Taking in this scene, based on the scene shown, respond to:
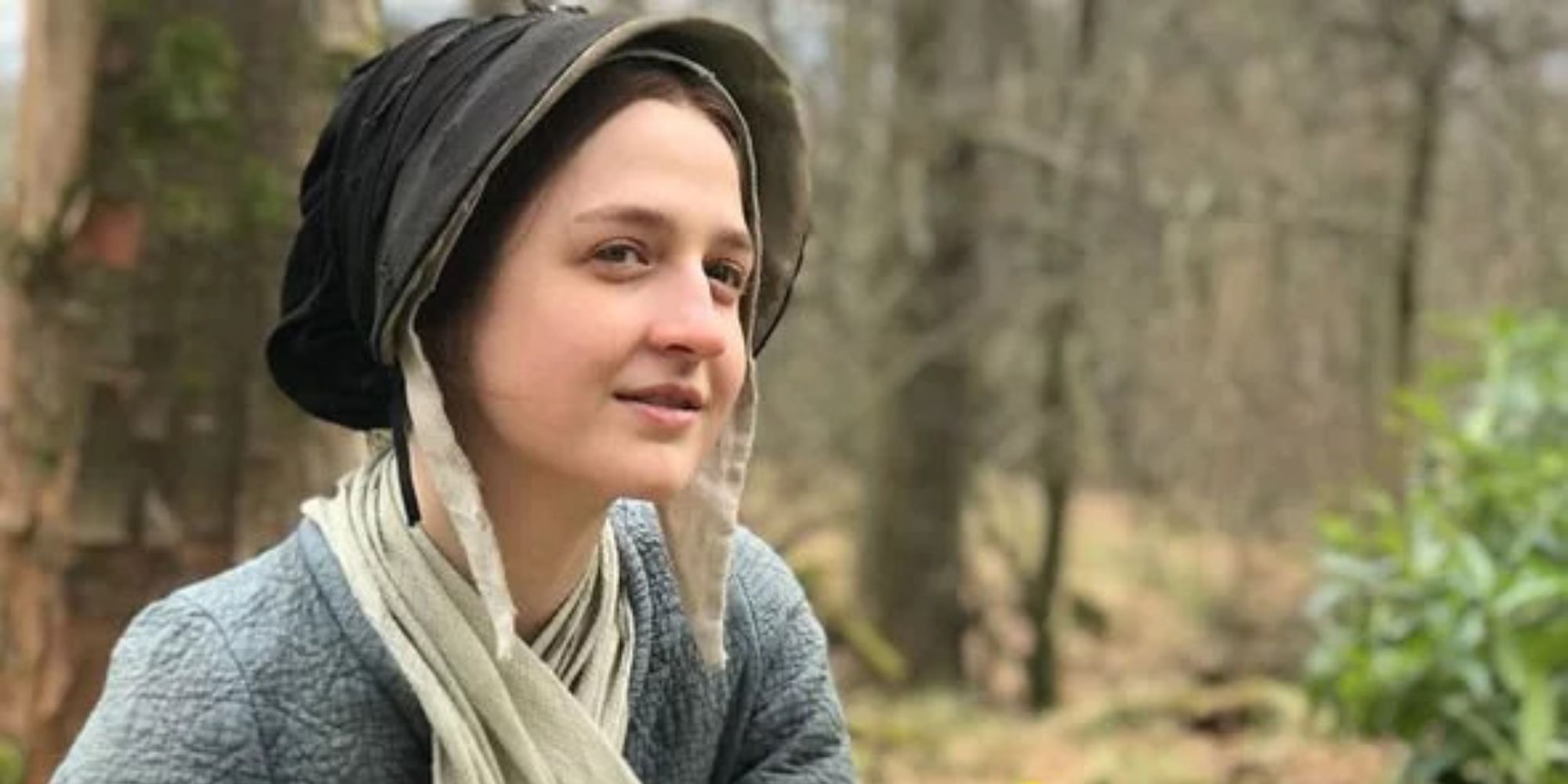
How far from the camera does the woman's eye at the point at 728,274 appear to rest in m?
1.91

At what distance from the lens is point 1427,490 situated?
5926mm

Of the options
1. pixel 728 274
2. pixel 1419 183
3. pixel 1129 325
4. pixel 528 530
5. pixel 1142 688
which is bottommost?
pixel 1142 688

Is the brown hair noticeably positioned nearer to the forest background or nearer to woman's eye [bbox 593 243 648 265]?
woman's eye [bbox 593 243 648 265]

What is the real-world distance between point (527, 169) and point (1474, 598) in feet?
12.2

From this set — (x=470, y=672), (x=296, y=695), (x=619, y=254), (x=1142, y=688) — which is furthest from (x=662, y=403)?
(x=1142, y=688)

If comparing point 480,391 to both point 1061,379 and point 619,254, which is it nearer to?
point 619,254

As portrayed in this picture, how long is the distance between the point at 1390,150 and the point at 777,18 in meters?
3.31

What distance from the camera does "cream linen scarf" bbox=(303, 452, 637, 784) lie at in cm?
180

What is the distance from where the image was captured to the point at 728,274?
1.93 m

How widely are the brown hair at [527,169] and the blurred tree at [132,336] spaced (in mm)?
1580

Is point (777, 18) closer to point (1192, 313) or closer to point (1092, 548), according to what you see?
point (1192, 313)

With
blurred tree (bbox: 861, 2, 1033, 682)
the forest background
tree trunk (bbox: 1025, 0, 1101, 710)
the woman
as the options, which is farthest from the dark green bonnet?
tree trunk (bbox: 1025, 0, 1101, 710)

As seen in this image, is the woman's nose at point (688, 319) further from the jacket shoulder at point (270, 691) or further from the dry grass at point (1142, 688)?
the dry grass at point (1142, 688)

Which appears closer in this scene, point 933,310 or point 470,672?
point 470,672
